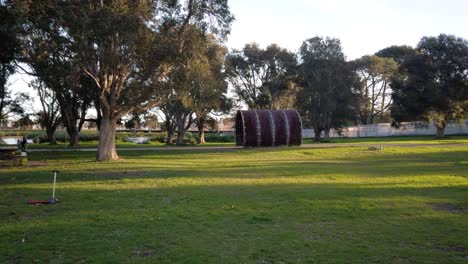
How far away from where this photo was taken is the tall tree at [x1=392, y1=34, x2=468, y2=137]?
51.1 metres

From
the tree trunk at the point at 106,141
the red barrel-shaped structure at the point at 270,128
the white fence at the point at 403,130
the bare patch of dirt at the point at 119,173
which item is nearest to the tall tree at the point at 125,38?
the tree trunk at the point at 106,141

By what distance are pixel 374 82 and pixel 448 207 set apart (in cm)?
7771

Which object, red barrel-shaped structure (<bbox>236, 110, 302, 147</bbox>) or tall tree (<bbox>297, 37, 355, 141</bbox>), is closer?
red barrel-shaped structure (<bbox>236, 110, 302, 147</bbox>)

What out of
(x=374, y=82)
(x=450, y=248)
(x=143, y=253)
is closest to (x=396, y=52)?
(x=374, y=82)

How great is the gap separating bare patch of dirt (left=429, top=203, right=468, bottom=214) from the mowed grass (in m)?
0.05

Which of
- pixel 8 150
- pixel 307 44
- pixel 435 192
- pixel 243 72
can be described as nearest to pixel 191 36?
pixel 8 150

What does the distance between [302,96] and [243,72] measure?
11.6 meters

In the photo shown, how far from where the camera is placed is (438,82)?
52562 mm

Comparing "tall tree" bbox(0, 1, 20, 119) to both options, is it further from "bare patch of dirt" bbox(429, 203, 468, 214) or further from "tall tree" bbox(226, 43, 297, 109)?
"tall tree" bbox(226, 43, 297, 109)

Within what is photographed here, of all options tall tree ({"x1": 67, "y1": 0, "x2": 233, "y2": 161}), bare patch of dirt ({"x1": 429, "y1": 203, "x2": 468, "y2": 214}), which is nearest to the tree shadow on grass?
bare patch of dirt ({"x1": 429, "y1": 203, "x2": 468, "y2": 214})

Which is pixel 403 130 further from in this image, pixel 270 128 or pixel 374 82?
pixel 270 128

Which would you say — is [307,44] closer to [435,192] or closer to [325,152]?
[325,152]

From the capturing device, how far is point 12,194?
485 inches

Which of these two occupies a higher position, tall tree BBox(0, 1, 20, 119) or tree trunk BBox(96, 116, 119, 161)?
tall tree BBox(0, 1, 20, 119)
